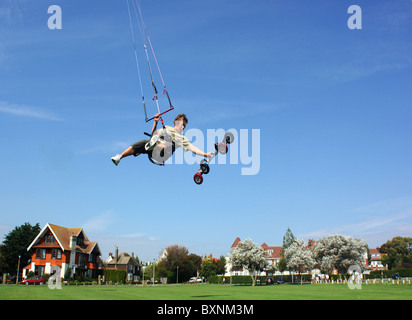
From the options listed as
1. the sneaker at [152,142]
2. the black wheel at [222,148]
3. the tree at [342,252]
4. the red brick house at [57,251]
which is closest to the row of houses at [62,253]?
the red brick house at [57,251]

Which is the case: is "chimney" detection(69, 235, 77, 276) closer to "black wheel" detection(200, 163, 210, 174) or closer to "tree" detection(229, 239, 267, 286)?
"tree" detection(229, 239, 267, 286)

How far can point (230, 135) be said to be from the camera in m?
11.7

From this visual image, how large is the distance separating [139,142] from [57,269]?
76635mm

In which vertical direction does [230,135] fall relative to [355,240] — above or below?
above

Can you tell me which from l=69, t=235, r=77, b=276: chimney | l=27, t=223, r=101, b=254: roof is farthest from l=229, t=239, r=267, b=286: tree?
l=27, t=223, r=101, b=254: roof

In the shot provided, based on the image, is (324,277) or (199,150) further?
(324,277)

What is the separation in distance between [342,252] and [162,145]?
281ft

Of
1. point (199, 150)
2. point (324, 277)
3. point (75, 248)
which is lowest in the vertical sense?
point (324, 277)

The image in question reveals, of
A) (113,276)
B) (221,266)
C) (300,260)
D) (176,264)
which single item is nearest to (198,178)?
(300,260)

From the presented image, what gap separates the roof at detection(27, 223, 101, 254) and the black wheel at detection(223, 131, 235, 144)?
78.9 m
